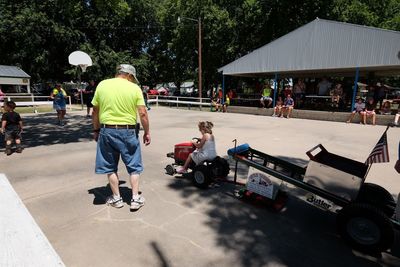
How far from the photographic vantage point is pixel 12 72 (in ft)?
99.0

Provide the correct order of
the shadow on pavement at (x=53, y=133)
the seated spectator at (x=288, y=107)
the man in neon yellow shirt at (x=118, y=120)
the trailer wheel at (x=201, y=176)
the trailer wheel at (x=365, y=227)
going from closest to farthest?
the trailer wheel at (x=365, y=227) → the man in neon yellow shirt at (x=118, y=120) → the trailer wheel at (x=201, y=176) → the shadow on pavement at (x=53, y=133) → the seated spectator at (x=288, y=107)

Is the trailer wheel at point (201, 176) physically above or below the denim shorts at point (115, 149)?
below

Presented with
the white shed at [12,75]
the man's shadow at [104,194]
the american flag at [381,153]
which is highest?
the white shed at [12,75]

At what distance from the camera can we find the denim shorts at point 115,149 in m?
3.76

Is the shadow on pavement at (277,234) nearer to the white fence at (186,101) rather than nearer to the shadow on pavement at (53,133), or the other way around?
the shadow on pavement at (53,133)

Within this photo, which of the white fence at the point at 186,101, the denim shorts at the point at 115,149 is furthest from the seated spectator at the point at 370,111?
the denim shorts at the point at 115,149

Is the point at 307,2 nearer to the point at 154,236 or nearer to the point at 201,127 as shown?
the point at 201,127

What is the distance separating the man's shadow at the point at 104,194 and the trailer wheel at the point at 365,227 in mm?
2900

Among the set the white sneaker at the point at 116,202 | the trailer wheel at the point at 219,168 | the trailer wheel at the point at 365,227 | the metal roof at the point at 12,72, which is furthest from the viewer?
the metal roof at the point at 12,72

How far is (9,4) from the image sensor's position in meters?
27.3

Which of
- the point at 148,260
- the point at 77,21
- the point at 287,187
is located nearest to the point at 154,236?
the point at 148,260

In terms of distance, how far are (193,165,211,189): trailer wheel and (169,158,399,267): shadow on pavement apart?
0.15 meters

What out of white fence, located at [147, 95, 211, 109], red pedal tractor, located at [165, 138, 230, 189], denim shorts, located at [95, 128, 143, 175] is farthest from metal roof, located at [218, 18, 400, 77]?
denim shorts, located at [95, 128, 143, 175]

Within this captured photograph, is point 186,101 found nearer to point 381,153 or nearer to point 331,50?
point 331,50
